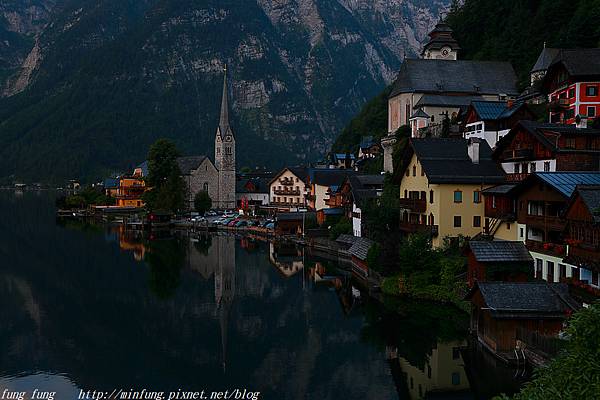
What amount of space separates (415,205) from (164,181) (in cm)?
6497

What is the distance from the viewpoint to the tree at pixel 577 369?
12.3 metres

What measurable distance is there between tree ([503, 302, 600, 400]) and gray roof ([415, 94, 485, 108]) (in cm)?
5864

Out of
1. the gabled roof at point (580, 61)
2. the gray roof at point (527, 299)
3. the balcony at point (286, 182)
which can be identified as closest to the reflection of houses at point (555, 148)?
the gabled roof at point (580, 61)

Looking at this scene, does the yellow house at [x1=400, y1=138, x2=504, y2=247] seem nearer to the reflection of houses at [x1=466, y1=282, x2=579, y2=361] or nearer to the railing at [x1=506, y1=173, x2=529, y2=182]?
the railing at [x1=506, y1=173, x2=529, y2=182]

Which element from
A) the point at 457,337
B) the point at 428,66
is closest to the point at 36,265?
the point at 457,337

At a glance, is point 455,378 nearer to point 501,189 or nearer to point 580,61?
point 501,189

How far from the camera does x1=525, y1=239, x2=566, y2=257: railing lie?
2949 centimetres

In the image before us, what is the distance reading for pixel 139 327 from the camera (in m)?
35.8

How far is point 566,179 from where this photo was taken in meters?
31.6

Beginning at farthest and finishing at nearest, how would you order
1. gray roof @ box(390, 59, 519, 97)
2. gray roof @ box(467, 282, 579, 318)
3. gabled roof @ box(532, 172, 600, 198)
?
gray roof @ box(390, 59, 519, 97) < gabled roof @ box(532, 172, 600, 198) < gray roof @ box(467, 282, 579, 318)

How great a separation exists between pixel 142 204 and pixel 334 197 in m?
51.2

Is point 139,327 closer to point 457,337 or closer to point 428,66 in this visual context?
point 457,337

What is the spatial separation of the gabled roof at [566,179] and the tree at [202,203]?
75080 mm

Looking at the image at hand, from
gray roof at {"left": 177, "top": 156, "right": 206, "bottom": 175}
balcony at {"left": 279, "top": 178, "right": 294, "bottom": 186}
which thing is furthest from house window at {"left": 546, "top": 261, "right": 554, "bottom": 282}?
gray roof at {"left": 177, "top": 156, "right": 206, "bottom": 175}
